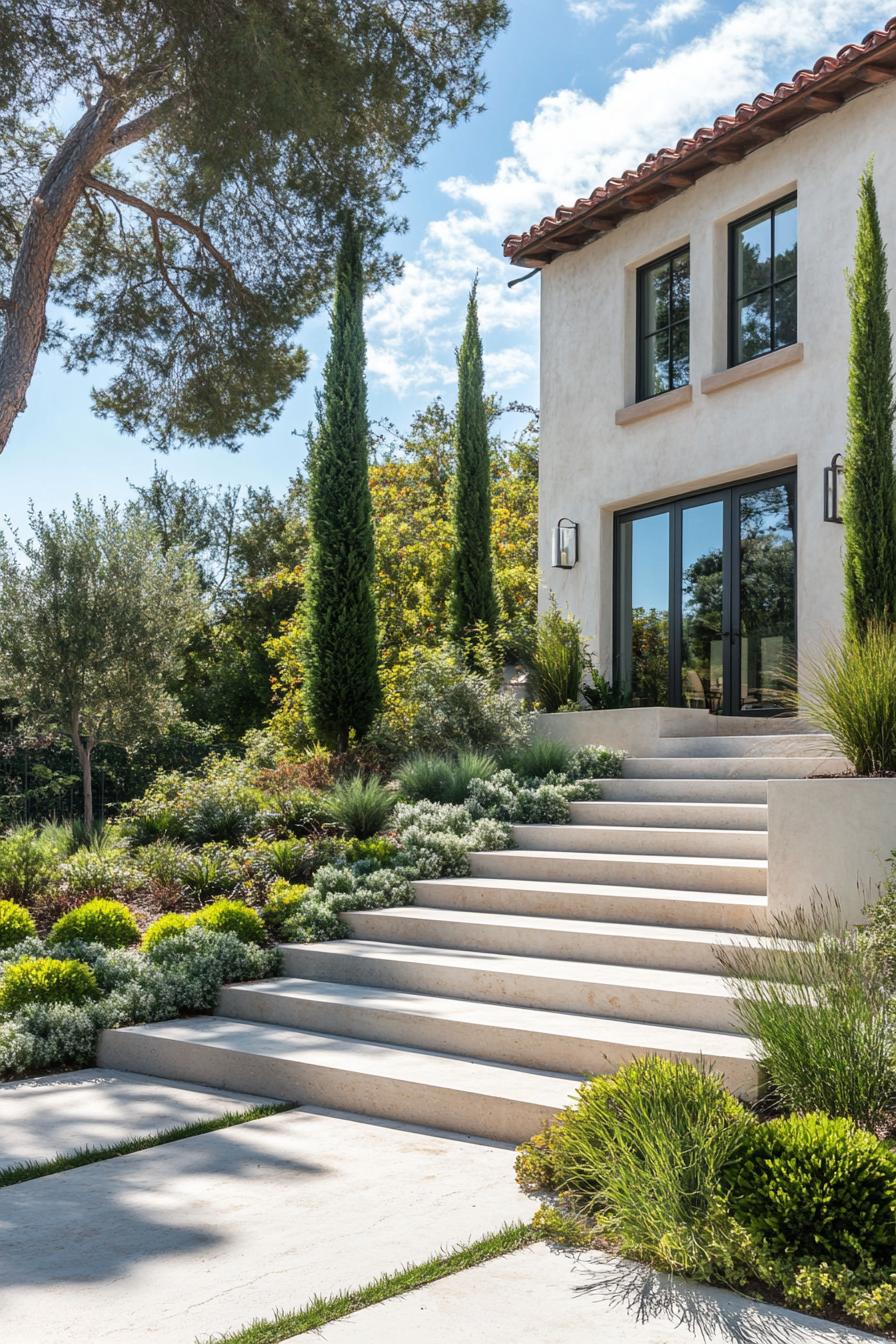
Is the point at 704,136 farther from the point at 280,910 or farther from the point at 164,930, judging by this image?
the point at 164,930

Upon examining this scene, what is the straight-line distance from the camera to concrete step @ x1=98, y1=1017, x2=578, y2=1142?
458 centimetres

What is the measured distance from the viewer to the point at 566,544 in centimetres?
1302

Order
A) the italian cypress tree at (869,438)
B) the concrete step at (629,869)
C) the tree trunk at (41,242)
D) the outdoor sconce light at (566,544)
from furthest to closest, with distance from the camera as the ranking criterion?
the outdoor sconce light at (566,544), the tree trunk at (41,242), the italian cypress tree at (869,438), the concrete step at (629,869)

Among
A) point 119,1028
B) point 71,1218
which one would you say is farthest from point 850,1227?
point 119,1028

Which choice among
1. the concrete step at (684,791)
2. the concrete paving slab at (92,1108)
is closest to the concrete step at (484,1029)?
the concrete paving slab at (92,1108)

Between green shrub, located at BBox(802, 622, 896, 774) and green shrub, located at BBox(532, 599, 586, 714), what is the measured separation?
15.6 feet

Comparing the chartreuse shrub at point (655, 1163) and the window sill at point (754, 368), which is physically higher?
the window sill at point (754, 368)

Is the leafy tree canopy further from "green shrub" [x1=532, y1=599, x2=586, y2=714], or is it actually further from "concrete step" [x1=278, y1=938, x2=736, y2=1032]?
"concrete step" [x1=278, y1=938, x2=736, y2=1032]

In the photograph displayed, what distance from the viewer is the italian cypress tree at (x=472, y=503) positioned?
13.4 m

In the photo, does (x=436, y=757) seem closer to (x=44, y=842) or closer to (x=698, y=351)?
(x=44, y=842)

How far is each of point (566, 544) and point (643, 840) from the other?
6.27m

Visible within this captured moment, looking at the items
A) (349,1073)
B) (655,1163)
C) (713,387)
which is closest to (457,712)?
(713,387)

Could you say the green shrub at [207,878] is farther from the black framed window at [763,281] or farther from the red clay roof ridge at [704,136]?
the red clay roof ridge at [704,136]

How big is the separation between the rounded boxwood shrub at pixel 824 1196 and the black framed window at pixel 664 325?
977cm
